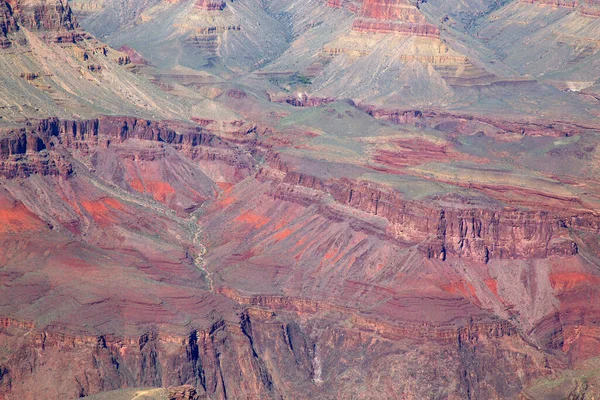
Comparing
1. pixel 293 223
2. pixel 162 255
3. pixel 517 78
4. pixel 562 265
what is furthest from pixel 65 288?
pixel 517 78

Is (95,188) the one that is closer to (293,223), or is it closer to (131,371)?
(293,223)

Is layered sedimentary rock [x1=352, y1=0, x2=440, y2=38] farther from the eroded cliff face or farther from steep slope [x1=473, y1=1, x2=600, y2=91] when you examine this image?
the eroded cliff face

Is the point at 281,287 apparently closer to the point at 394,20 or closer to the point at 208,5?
the point at 394,20

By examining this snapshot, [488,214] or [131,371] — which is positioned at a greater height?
[488,214]

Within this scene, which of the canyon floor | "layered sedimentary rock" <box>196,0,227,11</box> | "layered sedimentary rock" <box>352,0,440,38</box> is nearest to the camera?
the canyon floor

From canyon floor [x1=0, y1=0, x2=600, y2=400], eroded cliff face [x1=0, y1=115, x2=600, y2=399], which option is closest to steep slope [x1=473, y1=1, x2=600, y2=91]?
canyon floor [x1=0, y1=0, x2=600, y2=400]

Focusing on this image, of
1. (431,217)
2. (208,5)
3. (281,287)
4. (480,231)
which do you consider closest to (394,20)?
(208,5)

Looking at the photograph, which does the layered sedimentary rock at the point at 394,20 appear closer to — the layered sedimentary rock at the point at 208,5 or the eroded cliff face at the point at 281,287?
the layered sedimentary rock at the point at 208,5

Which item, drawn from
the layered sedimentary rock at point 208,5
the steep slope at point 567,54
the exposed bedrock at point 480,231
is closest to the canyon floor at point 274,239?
the exposed bedrock at point 480,231
